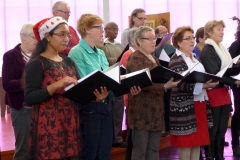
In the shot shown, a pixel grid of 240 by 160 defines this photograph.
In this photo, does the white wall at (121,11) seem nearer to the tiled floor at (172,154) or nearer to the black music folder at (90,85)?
the tiled floor at (172,154)

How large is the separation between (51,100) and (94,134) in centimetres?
52

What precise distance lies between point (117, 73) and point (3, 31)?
512cm

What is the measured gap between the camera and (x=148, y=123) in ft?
12.9

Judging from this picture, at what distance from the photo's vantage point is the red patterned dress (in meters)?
2.91

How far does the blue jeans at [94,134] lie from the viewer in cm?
336

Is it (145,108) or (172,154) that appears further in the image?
(172,154)

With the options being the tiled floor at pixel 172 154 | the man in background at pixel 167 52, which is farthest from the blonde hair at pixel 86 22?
the tiled floor at pixel 172 154

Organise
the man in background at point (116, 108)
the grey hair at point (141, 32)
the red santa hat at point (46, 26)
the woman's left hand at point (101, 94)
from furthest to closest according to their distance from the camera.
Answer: the man in background at point (116, 108) → the grey hair at point (141, 32) → the woman's left hand at point (101, 94) → the red santa hat at point (46, 26)

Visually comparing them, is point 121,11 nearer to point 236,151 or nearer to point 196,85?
point 236,151

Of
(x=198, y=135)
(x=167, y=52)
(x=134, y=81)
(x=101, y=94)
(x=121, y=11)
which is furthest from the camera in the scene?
(x=121, y=11)

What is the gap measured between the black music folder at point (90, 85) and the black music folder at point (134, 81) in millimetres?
258

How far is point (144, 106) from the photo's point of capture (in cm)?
394

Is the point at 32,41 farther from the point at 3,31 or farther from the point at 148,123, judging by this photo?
the point at 3,31

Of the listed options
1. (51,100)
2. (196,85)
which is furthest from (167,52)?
(51,100)
